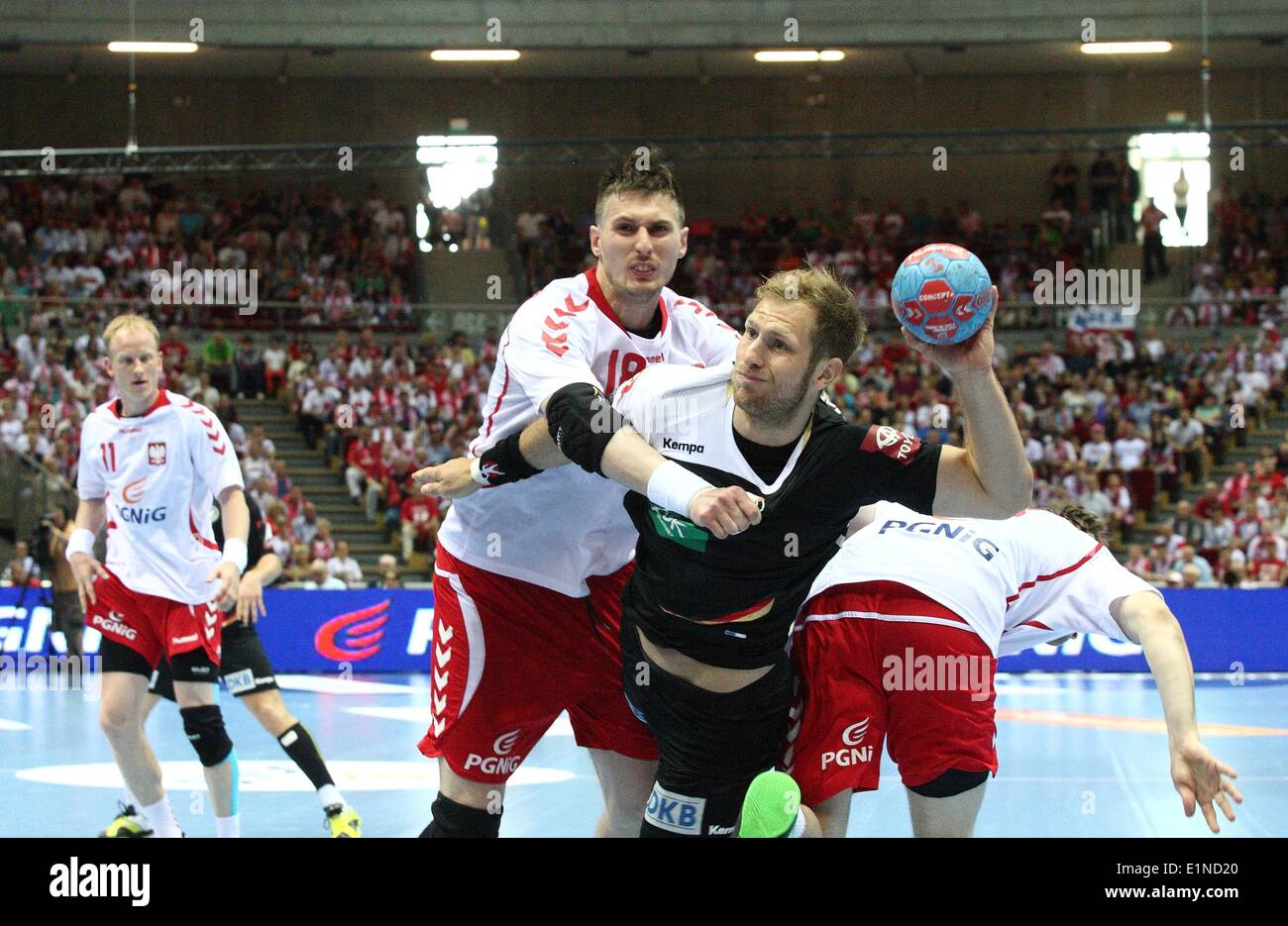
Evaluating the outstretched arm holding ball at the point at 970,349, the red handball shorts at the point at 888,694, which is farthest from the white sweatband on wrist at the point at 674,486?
the red handball shorts at the point at 888,694

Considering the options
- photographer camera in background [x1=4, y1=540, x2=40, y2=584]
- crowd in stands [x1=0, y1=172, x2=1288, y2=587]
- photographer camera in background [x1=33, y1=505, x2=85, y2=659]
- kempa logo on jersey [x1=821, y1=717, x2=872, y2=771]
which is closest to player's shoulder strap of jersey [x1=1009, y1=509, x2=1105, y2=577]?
kempa logo on jersey [x1=821, y1=717, x2=872, y2=771]

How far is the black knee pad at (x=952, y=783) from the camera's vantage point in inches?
199

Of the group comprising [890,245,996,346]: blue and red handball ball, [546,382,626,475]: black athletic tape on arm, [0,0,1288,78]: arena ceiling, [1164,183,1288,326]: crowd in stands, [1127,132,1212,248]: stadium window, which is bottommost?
[546,382,626,475]: black athletic tape on arm

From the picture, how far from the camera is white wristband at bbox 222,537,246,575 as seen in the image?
7139mm

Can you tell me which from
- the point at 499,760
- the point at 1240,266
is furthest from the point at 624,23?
the point at 499,760

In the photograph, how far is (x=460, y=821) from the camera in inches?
212

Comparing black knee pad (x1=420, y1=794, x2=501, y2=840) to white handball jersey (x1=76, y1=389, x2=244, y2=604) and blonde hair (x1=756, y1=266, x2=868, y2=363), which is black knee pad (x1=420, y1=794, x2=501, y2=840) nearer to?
blonde hair (x1=756, y1=266, x2=868, y2=363)

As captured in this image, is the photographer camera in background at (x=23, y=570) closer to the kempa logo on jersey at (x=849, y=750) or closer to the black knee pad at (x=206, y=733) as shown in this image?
the black knee pad at (x=206, y=733)

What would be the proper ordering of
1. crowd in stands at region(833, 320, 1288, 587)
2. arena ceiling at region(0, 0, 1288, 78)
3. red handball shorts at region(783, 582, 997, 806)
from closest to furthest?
red handball shorts at region(783, 582, 997, 806), crowd in stands at region(833, 320, 1288, 587), arena ceiling at region(0, 0, 1288, 78)

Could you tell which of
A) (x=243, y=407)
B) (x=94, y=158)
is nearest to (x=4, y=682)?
(x=243, y=407)

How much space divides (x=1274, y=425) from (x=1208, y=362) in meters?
1.41
